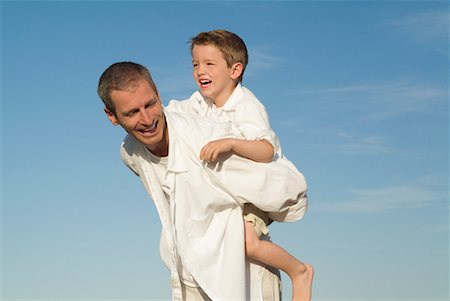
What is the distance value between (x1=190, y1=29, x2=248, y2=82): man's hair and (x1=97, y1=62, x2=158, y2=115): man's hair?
0.81m

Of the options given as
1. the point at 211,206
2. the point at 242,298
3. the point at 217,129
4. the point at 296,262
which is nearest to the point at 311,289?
the point at 296,262

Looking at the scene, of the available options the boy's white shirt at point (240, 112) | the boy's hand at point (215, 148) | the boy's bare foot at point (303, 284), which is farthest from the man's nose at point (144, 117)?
the boy's bare foot at point (303, 284)

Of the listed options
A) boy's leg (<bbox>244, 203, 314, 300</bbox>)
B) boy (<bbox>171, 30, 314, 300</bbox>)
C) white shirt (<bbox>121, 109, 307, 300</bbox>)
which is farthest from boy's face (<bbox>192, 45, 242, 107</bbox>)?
boy's leg (<bbox>244, 203, 314, 300</bbox>)

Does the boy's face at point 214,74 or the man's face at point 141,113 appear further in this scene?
the boy's face at point 214,74

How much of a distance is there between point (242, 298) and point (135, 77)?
5.49 ft

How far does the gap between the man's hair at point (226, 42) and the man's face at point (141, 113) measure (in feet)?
2.82

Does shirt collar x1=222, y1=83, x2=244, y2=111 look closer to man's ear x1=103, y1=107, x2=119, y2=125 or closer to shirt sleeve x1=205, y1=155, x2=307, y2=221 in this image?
shirt sleeve x1=205, y1=155, x2=307, y2=221

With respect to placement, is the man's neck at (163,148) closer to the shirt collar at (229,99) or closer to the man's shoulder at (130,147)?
the man's shoulder at (130,147)

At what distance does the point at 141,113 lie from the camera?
4832 mm

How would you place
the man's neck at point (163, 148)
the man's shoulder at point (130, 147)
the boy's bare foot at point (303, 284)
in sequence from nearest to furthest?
1. the man's neck at point (163, 148)
2. the man's shoulder at point (130, 147)
3. the boy's bare foot at point (303, 284)

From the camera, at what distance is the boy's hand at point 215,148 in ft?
15.8

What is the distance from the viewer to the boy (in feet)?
16.5

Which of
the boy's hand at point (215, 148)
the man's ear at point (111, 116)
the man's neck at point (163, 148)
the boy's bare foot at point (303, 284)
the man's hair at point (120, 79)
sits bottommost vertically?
the boy's bare foot at point (303, 284)

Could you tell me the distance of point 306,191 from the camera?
5.34 meters
